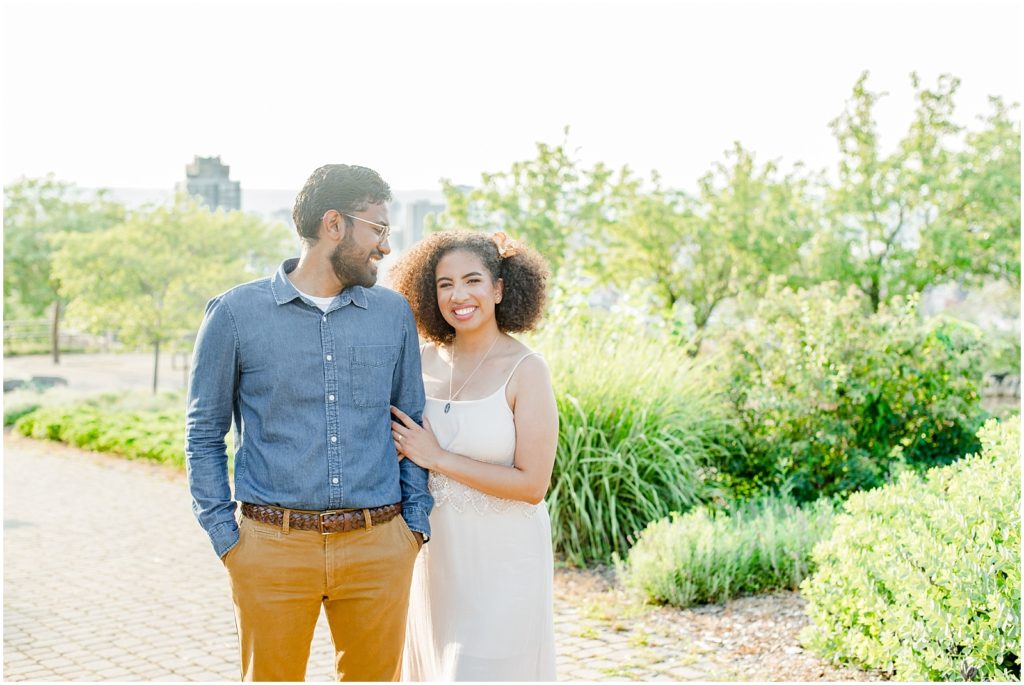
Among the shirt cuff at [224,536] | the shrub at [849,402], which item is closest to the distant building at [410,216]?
the shrub at [849,402]

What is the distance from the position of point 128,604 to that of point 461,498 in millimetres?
3919

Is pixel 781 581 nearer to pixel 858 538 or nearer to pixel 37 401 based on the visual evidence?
pixel 858 538

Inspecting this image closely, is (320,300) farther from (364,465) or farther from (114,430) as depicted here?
(114,430)

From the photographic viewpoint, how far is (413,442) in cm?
329

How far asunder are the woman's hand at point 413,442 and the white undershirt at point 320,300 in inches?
15.6

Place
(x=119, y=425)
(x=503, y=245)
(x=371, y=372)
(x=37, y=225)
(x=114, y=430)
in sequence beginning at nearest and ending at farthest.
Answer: (x=371, y=372) < (x=503, y=245) < (x=114, y=430) < (x=119, y=425) < (x=37, y=225)

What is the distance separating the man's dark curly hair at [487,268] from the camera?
3646mm

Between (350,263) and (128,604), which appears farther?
(128,604)

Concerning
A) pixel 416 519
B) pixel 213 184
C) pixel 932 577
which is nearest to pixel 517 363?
pixel 416 519

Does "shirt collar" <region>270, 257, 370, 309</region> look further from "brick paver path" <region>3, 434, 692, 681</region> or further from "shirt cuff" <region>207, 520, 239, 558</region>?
"brick paver path" <region>3, 434, 692, 681</region>

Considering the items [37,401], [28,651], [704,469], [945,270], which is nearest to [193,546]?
[28,651]

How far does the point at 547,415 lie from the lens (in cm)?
344

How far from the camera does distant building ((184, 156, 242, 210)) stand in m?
28.8

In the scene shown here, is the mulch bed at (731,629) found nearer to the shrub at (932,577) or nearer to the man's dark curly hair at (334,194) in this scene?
the shrub at (932,577)
